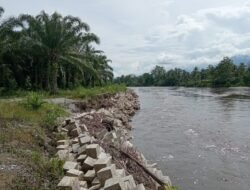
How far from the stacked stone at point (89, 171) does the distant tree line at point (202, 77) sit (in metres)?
86.4

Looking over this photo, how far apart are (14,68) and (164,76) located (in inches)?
4419

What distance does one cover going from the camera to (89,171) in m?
7.82

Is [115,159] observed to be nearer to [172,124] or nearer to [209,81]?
[172,124]

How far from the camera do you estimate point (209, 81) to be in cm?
10369

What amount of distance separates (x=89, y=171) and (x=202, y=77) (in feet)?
370

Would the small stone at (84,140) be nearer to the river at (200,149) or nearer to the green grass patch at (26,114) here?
the river at (200,149)

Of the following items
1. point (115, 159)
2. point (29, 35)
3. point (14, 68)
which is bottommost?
point (115, 159)

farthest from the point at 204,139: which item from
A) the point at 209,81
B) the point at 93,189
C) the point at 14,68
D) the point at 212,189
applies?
the point at 209,81

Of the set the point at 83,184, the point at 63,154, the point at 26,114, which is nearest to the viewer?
the point at 83,184

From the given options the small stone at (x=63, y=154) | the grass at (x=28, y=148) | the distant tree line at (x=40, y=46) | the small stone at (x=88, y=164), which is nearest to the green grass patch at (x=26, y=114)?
the grass at (x=28, y=148)

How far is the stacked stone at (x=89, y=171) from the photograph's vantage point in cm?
666

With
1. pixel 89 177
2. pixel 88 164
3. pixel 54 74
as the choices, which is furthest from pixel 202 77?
pixel 89 177

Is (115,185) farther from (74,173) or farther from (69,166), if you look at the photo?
(69,166)

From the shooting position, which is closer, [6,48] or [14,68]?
[6,48]
